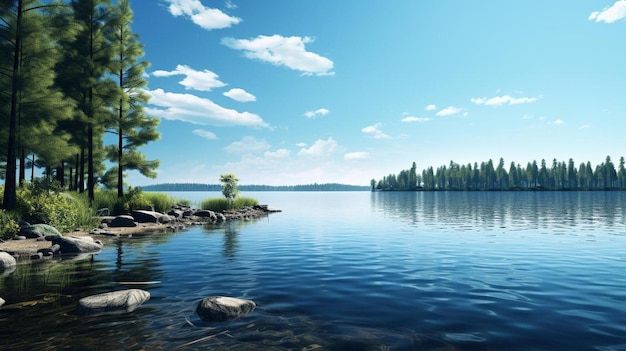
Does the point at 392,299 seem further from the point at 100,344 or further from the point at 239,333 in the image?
the point at 100,344

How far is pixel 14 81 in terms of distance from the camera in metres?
18.8

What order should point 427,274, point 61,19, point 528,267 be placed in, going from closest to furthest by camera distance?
1. point 427,274
2. point 528,267
3. point 61,19

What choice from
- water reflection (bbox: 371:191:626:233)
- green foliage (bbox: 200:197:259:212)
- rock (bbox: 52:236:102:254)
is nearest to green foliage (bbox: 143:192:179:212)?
green foliage (bbox: 200:197:259:212)

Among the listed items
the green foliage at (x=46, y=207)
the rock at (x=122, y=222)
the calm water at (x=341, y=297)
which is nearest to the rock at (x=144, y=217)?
the rock at (x=122, y=222)

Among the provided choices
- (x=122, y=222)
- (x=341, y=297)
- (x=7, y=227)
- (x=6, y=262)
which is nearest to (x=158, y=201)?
(x=122, y=222)

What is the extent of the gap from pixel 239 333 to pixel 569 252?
554 inches

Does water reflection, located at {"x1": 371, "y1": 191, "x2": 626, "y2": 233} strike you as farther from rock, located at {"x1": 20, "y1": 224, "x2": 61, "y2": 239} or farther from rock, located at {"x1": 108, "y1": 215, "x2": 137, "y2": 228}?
rock, located at {"x1": 20, "y1": 224, "x2": 61, "y2": 239}

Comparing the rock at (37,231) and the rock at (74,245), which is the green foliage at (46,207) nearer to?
the rock at (37,231)

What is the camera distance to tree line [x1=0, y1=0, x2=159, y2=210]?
19344 millimetres

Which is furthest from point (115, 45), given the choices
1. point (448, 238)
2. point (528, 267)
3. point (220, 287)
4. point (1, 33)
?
point (528, 267)

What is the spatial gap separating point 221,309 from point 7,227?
14139mm

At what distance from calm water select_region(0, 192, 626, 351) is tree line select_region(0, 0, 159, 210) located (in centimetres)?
1007

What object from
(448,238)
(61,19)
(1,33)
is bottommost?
(448,238)

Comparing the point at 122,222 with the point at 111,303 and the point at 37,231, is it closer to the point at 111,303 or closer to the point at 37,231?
the point at 37,231
